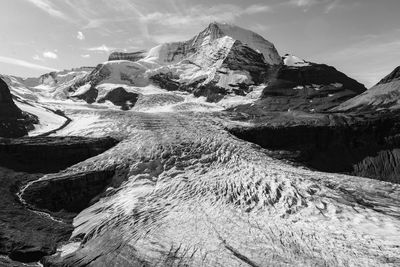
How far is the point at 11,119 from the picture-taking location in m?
63.8

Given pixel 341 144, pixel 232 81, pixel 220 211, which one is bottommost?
pixel 220 211

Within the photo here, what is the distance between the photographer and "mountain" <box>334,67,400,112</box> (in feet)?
233

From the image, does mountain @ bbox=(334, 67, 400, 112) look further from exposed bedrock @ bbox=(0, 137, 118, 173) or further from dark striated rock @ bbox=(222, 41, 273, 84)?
dark striated rock @ bbox=(222, 41, 273, 84)

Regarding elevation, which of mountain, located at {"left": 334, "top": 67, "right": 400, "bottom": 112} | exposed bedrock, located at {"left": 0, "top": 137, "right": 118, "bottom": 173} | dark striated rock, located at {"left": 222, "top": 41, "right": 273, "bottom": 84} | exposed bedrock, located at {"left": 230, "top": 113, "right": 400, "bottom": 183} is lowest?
exposed bedrock, located at {"left": 0, "top": 137, "right": 118, "bottom": 173}

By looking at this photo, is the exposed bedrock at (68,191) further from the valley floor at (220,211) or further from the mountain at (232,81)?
the mountain at (232,81)

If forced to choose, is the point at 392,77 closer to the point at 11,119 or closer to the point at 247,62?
the point at 11,119

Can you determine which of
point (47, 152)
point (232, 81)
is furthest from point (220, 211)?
point (232, 81)

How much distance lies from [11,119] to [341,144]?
4824cm

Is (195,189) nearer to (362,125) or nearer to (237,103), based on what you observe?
(362,125)

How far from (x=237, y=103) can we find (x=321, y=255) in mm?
94337

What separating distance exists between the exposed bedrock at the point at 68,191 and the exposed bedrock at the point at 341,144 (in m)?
19.0

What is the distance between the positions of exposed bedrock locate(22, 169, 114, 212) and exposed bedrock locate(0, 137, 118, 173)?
3.78 m

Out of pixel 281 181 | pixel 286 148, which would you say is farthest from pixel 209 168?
pixel 286 148

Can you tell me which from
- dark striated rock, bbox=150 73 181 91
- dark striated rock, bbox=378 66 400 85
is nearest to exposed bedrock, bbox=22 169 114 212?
dark striated rock, bbox=378 66 400 85
